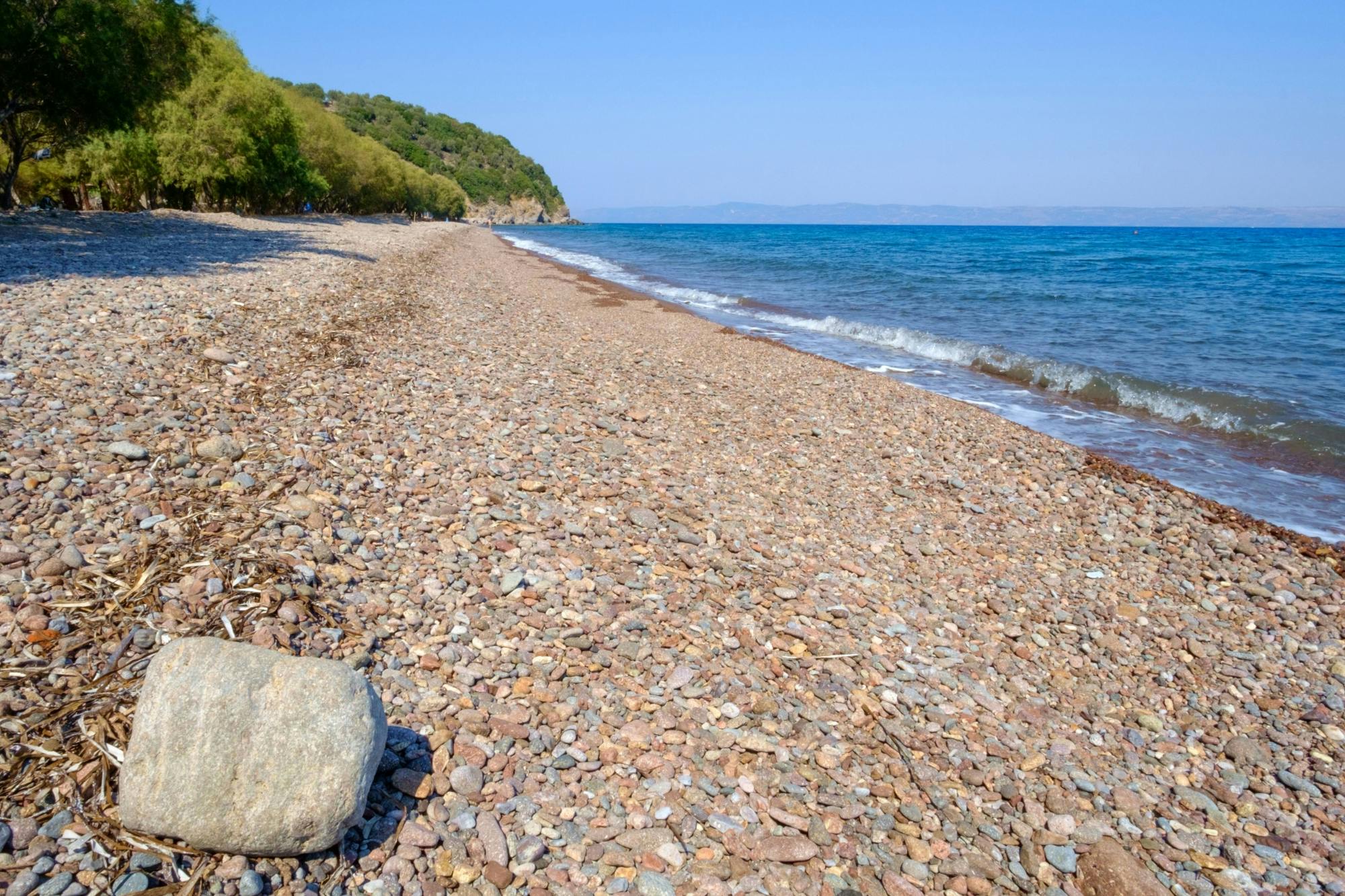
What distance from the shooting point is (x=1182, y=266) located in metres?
57.7

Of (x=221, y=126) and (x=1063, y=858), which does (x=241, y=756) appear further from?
(x=221, y=126)

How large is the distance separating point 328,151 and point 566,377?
61.8 meters

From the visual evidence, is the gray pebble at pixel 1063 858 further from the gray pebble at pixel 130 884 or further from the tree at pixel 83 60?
the tree at pixel 83 60

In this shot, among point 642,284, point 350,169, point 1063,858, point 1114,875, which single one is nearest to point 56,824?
point 1063,858

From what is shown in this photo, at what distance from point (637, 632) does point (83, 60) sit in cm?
2536

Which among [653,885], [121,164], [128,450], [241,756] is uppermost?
[121,164]

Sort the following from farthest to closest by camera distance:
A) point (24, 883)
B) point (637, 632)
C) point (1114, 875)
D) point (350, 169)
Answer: point (350, 169), point (637, 632), point (1114, 875), point (24, 883)

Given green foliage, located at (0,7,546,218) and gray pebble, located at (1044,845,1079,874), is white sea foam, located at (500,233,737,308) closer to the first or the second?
green foliage, located at (0,7,546,218)

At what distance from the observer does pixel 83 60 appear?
20.5 meters

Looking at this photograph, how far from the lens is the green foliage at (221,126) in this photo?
115ft

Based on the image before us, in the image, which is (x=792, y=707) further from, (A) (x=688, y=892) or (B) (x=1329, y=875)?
(B) (x=1329, y=875)

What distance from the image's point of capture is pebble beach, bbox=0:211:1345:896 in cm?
381

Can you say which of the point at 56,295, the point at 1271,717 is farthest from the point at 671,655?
the point at 56,295

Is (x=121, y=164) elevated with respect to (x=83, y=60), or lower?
lower
